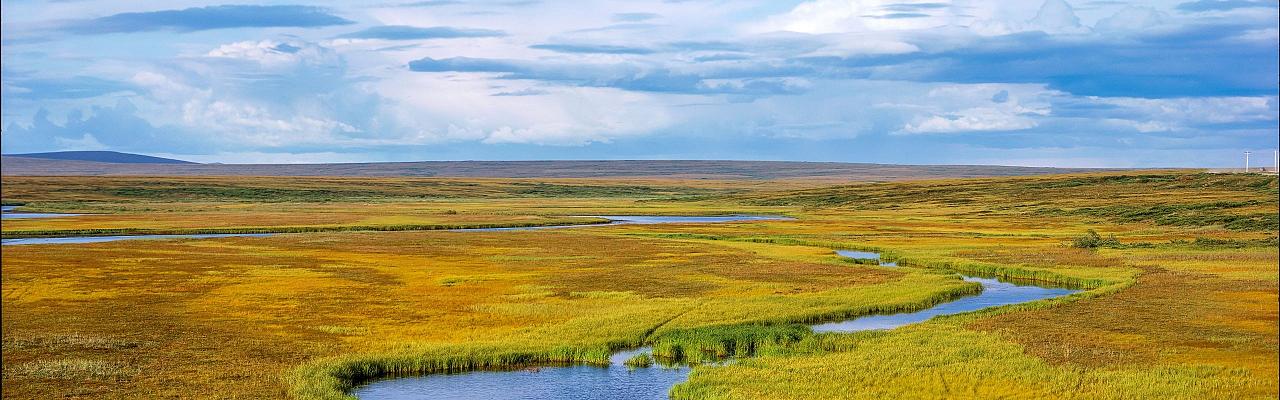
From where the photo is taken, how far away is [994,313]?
35.2 m

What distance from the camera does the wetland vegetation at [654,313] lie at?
82.7ft

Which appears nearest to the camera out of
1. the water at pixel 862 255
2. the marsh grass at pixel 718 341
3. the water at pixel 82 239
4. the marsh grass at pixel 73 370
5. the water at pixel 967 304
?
the marsh grass at pixel 73 370

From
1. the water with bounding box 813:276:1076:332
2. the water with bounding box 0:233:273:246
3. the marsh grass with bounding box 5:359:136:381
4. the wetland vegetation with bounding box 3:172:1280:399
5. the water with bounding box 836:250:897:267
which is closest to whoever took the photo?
the marsh grass with bounding box 5:359:136:381

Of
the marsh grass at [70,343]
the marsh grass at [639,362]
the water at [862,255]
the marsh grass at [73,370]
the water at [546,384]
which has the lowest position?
the water at [546,384]

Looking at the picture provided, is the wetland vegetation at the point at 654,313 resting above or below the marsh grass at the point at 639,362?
above

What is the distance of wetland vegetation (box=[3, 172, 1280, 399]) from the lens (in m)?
25.2

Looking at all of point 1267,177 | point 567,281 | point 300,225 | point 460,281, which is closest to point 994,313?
point 567,281

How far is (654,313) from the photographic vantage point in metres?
35.6

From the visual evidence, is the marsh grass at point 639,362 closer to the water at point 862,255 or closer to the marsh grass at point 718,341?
the marsh grass at point 718,341

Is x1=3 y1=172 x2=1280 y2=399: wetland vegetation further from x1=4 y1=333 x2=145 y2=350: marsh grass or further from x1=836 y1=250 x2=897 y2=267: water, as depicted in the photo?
x1=836 y1=250 x2=897 y2=267: water

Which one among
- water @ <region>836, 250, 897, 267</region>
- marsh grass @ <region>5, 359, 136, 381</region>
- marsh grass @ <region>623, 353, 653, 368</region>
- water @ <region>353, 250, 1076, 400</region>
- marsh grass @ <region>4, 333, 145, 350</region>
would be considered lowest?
water @ <region>353, 250, 1076, 400</region>

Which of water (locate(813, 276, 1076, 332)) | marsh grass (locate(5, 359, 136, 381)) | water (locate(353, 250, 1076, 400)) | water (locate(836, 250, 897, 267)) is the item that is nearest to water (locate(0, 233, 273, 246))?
water (locate(836, 250, 897, 267))

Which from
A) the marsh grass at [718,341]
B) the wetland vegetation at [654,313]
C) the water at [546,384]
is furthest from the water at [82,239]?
the marsh grass at [718,341]

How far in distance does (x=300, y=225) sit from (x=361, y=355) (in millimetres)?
68022
